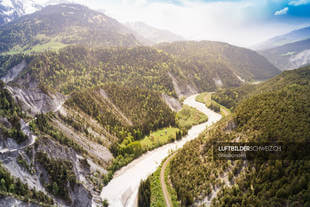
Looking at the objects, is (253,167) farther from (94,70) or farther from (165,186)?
(94,70)

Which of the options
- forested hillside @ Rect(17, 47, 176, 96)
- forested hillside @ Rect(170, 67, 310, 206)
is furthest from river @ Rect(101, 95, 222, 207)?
forested hillside @ Rect(17, 47, 176, 96)

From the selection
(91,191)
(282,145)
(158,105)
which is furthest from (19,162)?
(158,105)

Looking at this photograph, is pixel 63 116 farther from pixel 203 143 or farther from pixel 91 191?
pixel 203 143

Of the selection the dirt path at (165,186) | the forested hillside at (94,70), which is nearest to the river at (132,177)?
the dirt path at (165,186)

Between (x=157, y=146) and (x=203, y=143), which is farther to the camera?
(x=157, y=146)

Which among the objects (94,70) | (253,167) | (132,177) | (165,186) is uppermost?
(94,70)

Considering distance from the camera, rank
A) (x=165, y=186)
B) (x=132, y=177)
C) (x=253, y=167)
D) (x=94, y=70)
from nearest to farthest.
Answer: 1. (x=253, y=167)
2. (x=165, y=186)
3. (x=132, y=177)
4. (x=94, y=70)

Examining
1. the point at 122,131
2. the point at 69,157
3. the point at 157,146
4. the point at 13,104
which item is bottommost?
the point at 157,146

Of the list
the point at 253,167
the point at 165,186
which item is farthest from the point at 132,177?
the point at 253,167

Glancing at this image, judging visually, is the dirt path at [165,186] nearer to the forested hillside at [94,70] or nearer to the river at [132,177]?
the river at [132,177]
